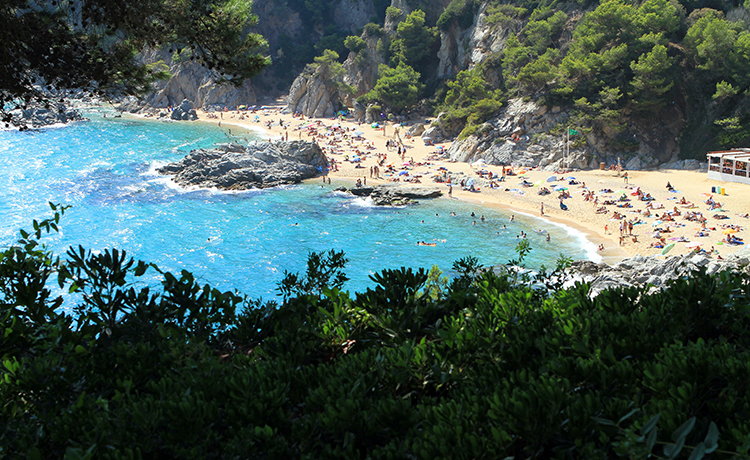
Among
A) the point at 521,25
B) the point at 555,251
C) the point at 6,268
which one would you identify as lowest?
the point at 555,251

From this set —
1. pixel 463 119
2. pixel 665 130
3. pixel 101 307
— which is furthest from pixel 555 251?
pixel 463 119

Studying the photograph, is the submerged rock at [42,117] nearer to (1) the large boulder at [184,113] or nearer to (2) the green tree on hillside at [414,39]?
(1) the large boulder at [184,113]

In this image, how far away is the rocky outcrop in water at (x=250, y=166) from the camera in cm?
4206

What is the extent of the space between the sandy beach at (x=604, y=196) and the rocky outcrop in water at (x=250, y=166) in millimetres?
2762

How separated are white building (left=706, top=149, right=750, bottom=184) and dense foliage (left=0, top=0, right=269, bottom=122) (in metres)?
36.0

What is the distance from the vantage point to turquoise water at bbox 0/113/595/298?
2700cm

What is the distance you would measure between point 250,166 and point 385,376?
41.1 meters

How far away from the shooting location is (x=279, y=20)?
9275cm

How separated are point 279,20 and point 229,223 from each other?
230ft

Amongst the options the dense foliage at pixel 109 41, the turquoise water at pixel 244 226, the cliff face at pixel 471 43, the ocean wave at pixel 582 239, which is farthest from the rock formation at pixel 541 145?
the dense foliage at pixel 109 41

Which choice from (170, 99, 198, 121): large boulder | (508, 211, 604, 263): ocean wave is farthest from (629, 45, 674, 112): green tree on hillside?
(170, 99, 198, 121): large boulder

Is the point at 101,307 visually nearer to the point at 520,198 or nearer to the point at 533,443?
the point at 533,443

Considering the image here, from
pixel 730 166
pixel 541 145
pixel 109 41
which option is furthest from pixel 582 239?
pixel 109 41

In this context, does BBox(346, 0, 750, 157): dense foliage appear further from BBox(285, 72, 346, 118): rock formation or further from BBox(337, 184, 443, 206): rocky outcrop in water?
BBox(285, 72, 346, 118): rock formation
